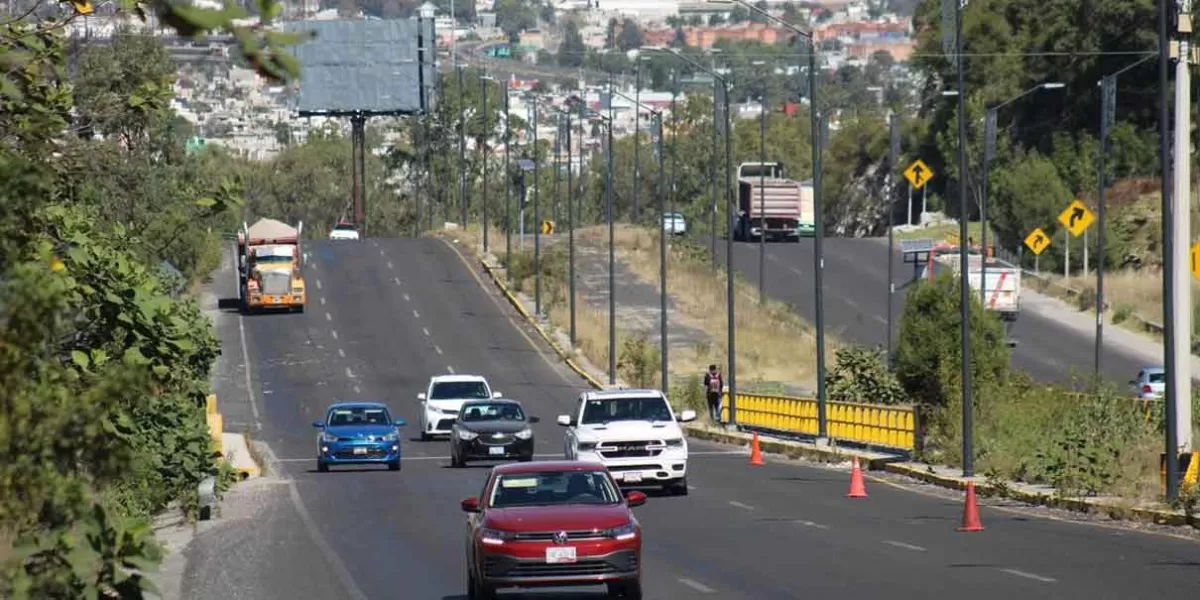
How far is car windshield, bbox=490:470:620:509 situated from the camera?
62.3 feet

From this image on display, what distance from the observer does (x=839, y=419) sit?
4641cm

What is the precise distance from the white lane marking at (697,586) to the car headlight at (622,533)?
1866mm

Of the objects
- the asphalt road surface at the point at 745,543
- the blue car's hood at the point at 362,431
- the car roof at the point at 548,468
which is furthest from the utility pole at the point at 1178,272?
the blue car's hood at the point at 362,431

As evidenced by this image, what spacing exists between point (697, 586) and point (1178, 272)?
1278 centimetres

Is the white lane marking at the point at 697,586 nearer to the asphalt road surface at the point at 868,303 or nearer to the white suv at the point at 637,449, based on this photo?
the white suv at the point at 637,449

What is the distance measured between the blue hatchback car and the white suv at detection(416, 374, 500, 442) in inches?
338

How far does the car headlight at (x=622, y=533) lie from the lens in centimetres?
1803

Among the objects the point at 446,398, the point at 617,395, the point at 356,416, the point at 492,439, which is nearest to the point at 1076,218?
the point at 446,398

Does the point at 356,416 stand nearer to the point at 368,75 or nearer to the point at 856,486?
the point at 856,486

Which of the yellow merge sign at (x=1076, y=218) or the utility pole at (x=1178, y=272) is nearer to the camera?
the utility pole at (x=1178, y=272)

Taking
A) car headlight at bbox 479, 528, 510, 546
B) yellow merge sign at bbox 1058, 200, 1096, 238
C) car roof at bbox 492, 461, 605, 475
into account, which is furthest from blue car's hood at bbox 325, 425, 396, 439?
yellow merge sign at bbox 1058, 200, 1096, 238

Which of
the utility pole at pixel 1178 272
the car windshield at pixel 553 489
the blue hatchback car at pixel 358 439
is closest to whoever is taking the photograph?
the car windshield at pixel 553 489

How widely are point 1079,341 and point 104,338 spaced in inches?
2732

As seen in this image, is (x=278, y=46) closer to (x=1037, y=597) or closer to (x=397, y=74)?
(x=1037, y=597)
